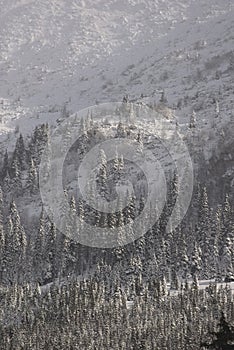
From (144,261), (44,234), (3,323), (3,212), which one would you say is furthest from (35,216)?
(3,323)

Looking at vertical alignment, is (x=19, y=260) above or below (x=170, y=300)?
above

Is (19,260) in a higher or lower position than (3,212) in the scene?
lower

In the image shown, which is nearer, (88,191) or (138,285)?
(138,285)

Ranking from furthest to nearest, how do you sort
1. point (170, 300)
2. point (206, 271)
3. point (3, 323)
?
point (206, 271), point (3, 323), point (170, 300)

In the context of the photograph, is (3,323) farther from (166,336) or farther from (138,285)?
(166,336)

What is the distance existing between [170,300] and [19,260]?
180ft

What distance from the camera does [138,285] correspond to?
13100 cm

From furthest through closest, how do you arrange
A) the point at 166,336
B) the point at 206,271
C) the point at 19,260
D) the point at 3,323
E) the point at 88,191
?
1. the point at 88,191
2. the point at 19,260
3. the point at 206,271
4. the point at 3,323
5. the point at 166,336

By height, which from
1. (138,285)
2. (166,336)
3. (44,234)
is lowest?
(166,336)

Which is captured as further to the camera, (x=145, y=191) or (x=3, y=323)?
(x=145, y=191)

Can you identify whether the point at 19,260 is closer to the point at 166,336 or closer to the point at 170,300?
the point at 170,300

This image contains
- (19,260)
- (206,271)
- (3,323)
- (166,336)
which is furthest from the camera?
(19,260)

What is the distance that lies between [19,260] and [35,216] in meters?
37.1

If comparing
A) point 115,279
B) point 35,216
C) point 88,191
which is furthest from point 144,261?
point 35,216
